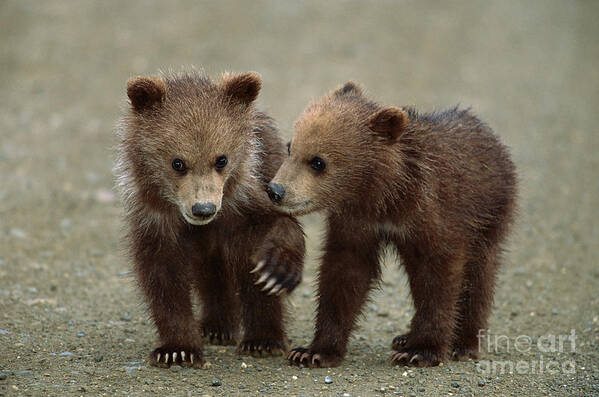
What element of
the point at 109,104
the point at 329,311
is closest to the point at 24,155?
the point at 109,104

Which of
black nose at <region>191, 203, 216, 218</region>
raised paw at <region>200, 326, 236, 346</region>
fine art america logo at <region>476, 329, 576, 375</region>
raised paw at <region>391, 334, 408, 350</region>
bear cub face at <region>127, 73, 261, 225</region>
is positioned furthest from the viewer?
raised paw at <region>200, 326, 236, 346</region>

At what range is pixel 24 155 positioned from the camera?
13.6 meters

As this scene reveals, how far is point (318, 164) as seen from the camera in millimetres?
6938

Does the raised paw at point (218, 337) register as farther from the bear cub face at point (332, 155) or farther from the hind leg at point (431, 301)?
the bear cub face at point (332, 155)

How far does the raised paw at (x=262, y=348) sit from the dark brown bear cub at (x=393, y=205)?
37 cm

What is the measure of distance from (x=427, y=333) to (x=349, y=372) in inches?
29.9

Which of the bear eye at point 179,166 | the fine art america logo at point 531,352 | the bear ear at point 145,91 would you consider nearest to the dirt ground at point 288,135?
the fine art america logo at point 531,352

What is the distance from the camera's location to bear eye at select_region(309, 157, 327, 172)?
273 inches

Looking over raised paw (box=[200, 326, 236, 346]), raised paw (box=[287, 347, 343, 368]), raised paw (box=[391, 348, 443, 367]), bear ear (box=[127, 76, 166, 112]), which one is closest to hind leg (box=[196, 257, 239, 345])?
raised paw (box=[200, 326, 236, 346])

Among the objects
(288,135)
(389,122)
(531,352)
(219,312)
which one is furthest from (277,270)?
(288,135)

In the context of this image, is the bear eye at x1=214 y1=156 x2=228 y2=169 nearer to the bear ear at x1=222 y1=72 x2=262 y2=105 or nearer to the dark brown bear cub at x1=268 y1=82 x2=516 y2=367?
the dark brown bear cub at x1=268 y1=82 x2=516 y2=367

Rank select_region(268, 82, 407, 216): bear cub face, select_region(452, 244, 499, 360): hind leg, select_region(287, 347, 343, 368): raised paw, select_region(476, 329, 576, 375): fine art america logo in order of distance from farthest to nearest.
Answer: select_region(452, 244, 499, 360): hind leg < select_region(476, 329, 576, 375): fine art america logo < select_region(287, 347, 343, 368): raised paw < select_region(268, 82, 407, 216): bear cub face

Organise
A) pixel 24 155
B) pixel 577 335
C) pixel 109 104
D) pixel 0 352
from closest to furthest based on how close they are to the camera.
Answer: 1. pixel 0 352
2. pixel 577 335
3. pixel 24 155
4. pixel 109 104

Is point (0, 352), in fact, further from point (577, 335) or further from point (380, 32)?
point (380, 32)
